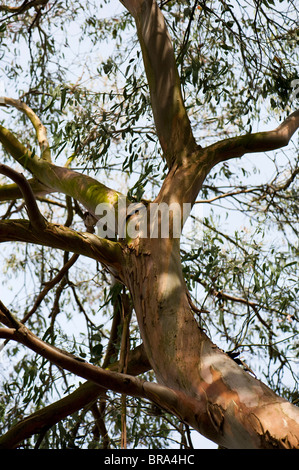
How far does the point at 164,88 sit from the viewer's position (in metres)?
2.83

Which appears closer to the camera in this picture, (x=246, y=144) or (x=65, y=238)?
(x=65, y=238)

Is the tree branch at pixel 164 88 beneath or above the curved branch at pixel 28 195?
above

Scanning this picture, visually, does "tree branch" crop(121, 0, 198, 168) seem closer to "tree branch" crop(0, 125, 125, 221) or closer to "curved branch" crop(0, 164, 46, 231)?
"tree branch" crop(0, 125, 125, 221)

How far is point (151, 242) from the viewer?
2.31m

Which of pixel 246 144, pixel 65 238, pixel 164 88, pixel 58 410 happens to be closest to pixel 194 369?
pixel 65 238

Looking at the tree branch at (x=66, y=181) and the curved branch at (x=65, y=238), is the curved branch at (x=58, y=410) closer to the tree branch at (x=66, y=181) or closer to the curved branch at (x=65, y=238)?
the curved branch at (x=65, y=238)

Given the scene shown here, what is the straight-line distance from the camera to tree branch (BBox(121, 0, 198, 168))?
274cm

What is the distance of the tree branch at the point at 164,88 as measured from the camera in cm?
274

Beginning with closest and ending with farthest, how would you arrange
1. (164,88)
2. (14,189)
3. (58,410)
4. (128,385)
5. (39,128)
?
(128,385) < (58,410) < (164,88) < (14,189) < (39,128)

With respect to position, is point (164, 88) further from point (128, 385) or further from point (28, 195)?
point (128, 385)

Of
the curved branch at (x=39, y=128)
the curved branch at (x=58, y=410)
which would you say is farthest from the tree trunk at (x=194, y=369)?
the curved branch at (x=39, y=128)

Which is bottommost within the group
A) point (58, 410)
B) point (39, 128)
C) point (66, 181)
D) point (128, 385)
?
point (128, 385)

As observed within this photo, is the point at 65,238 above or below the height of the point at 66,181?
below
